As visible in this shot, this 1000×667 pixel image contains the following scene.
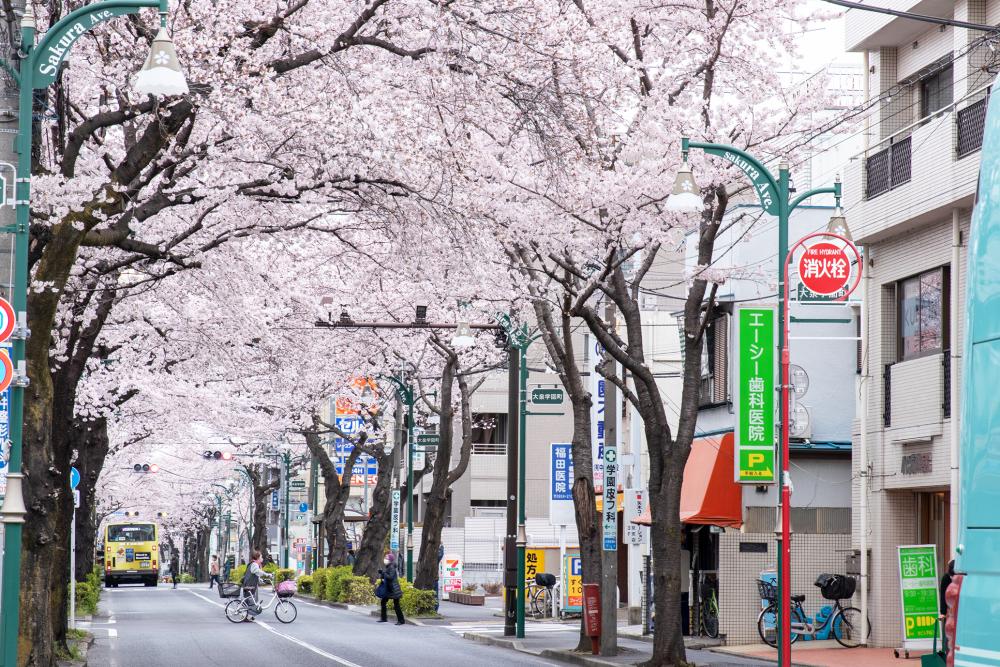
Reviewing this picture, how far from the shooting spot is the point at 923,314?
23062 millimetres

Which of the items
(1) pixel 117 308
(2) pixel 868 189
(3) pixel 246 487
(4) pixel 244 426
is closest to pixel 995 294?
(2) pixel 868 189

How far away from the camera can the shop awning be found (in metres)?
27.0

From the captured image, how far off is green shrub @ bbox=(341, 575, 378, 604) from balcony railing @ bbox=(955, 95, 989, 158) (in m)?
27.2

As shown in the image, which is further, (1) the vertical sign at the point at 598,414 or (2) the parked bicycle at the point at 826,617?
(1) the vertical sign at the point at 598,414

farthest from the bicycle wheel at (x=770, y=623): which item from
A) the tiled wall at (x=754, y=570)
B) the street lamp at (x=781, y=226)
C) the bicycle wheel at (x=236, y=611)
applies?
the bicycle wheel at (x=236, y=611)

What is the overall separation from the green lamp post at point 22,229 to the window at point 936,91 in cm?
1503

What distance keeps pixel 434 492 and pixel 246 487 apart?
208 feet

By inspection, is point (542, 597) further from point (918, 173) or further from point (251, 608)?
point (918, 173)

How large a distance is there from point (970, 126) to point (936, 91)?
2459 millimetres

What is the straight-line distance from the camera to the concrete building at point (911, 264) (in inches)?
840

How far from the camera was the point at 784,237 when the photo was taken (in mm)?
16219

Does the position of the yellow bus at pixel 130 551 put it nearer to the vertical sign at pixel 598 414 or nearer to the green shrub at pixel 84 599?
the green shrub at pixel 84 599

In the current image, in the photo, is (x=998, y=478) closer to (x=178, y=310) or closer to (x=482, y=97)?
(x=482, y=97)

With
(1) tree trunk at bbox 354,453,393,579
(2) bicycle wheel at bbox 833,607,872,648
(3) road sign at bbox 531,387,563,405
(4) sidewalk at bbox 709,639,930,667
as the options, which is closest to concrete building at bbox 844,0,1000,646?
(2) bicycle wheel at bbox 833,607,872,648
